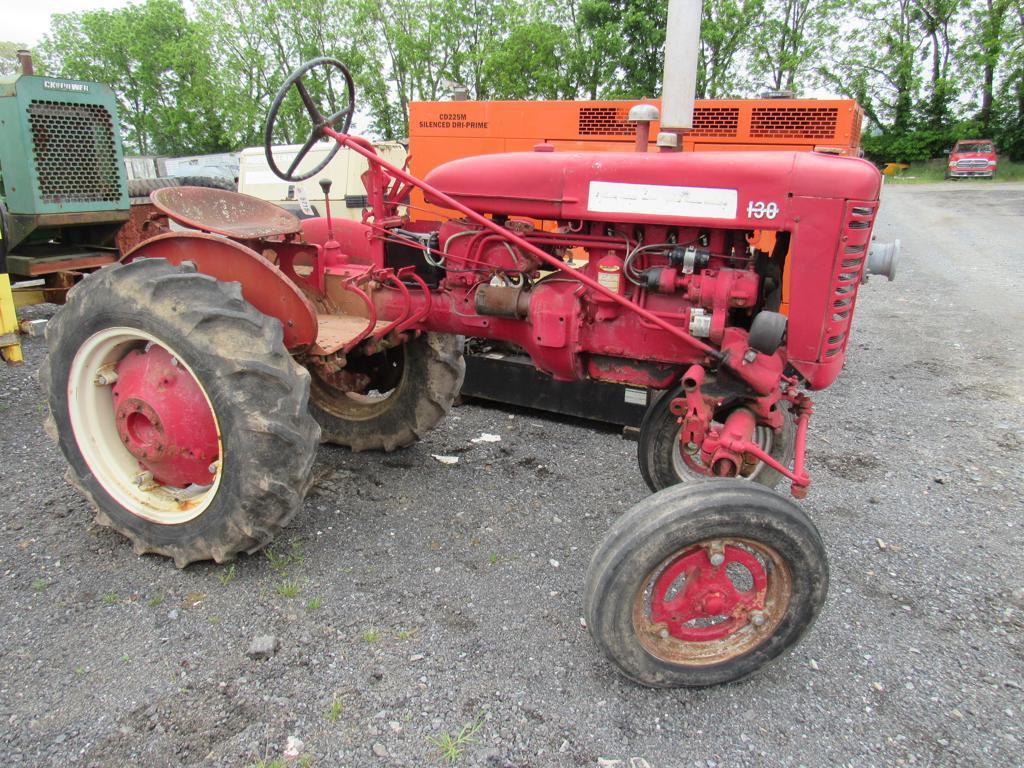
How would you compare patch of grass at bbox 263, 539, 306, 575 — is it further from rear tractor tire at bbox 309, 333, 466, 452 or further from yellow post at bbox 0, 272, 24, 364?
yellow post at bbox 0, 272, 24, 364

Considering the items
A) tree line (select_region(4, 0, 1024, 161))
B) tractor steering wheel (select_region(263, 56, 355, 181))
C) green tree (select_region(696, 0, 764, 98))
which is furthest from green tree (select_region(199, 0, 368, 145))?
tractor steering wheel (select_region(263, 56, 355, 181))

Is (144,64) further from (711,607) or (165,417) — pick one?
(711,607)

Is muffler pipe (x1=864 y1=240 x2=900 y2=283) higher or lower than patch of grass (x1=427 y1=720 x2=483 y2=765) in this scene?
higher

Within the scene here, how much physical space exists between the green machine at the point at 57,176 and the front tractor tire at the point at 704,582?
3.99 meters

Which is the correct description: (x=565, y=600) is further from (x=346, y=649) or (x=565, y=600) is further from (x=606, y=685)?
(x=346, y=649)

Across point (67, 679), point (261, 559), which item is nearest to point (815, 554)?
point (261, 559)

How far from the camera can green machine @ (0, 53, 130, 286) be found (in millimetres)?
4309

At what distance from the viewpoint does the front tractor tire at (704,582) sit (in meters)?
1.92

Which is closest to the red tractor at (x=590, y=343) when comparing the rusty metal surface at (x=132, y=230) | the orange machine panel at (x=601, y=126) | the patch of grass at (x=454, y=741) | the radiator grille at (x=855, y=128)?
the patch of grass at (x=454, y=741)

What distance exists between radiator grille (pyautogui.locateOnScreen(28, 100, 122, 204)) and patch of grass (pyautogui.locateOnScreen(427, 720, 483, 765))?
4303mm

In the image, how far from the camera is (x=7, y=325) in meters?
3.73

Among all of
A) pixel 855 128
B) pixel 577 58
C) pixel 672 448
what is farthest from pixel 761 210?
pixel 577 58

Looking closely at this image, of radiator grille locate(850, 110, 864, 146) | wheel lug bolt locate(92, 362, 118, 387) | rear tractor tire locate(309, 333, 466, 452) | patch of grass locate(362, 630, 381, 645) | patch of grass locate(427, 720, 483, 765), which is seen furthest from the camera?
radiator grille locate(850, 110, 864, 146)

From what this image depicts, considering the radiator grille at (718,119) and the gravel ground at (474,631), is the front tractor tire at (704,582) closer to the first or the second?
the gravel ground at (474,631)
